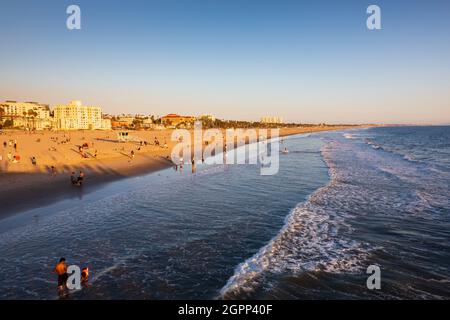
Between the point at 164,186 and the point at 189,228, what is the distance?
9.89m

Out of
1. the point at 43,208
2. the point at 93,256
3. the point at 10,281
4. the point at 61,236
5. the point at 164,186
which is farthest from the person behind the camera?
the point at 164,186

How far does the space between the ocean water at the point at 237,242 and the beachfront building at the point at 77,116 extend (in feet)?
454

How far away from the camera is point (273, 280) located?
32.0ft

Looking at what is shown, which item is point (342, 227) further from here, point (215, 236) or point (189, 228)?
point (189, 228)

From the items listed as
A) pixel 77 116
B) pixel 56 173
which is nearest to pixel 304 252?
pixel 56 173

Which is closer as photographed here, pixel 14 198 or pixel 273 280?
pixel 273 280

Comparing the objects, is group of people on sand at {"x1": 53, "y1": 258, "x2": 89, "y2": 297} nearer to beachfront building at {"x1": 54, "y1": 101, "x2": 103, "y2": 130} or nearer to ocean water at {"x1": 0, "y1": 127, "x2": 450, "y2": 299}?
ocean water at {"x1": 0, "y1": 127, "x2": 450, "y2": 299}

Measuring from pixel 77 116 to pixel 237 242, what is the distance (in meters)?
164

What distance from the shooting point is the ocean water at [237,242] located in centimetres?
935

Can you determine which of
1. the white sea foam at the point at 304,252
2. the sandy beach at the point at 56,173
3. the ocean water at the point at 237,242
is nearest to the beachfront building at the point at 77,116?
the sandy beach at the point at 56,173

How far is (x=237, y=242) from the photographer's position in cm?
1264
